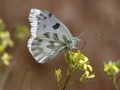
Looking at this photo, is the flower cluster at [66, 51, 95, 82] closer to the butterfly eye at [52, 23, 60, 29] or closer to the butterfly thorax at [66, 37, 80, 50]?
the butterfly thorax at [66, 37, 80, 50]

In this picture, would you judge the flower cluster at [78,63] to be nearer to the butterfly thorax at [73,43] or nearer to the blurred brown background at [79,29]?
the butterfly thorax at [73,43]

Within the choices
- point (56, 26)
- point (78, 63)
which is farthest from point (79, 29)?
point (78, 63)

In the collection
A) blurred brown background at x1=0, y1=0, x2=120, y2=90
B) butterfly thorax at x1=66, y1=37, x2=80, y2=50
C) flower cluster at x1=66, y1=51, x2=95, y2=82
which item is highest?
butterfly thorax at x1=66, y1=37, x2=80, y2=50

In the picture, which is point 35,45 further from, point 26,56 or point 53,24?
point 26,56

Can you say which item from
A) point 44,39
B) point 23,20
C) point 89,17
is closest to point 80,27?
point 89,17

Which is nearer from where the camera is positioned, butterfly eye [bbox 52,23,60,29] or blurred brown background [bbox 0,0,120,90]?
butterfly eye [bbox 52,23,60,29]

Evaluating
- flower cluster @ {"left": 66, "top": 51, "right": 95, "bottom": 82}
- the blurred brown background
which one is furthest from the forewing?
the blurred brown background

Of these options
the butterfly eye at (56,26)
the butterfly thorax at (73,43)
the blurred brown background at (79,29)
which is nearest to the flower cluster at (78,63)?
the butterfly thorax at (73,43)
